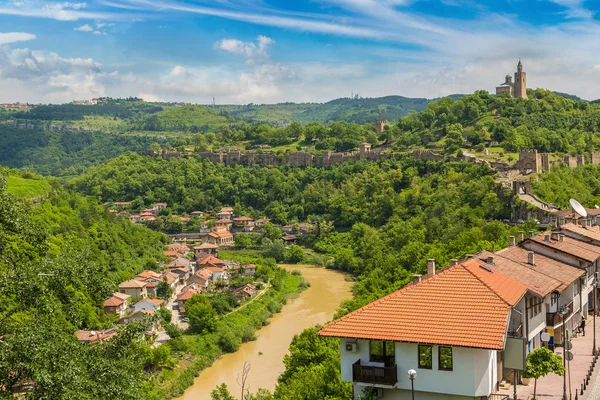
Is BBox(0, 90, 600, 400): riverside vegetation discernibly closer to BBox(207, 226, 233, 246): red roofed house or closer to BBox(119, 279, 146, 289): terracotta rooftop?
BBox(119, 279, 146, 289): terracotta rooftop

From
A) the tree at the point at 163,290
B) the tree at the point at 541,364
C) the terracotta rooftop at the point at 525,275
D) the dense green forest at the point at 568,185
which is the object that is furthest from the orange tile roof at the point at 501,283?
the dense green forest at the point at 568,185

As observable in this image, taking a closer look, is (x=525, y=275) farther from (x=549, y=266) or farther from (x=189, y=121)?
(x=189, y=121)

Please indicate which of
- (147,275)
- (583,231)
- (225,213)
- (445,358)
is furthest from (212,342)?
(225,213)

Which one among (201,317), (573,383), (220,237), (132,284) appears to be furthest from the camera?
(220,237)

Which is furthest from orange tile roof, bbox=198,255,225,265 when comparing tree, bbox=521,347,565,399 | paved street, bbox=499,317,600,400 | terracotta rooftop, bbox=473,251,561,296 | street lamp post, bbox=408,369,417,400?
street lamp post, bbox=408,369,417,400

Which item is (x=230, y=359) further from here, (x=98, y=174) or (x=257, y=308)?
(x=98, y=174)

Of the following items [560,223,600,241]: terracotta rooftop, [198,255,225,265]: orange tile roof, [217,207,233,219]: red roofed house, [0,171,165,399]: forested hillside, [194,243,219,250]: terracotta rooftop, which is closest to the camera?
[0,171,165,399]: forested hillside
